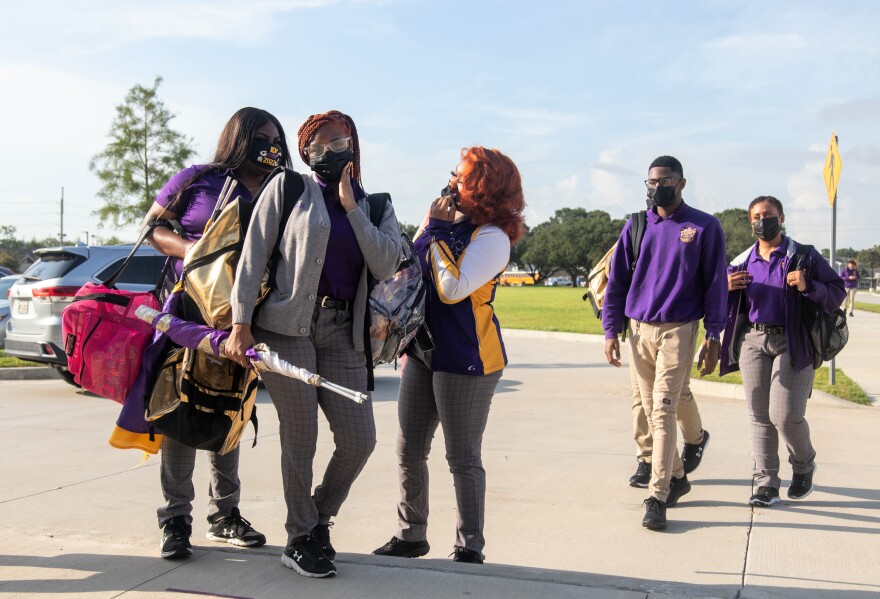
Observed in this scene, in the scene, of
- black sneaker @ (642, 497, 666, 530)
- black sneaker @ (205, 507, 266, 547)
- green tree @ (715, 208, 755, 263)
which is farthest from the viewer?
green tree @ (715, 208, 755, 263)

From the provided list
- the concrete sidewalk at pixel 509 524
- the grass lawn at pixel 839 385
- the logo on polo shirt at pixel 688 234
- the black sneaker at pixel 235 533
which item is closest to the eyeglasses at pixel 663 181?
the logo on polo shirt at pixel 688 234

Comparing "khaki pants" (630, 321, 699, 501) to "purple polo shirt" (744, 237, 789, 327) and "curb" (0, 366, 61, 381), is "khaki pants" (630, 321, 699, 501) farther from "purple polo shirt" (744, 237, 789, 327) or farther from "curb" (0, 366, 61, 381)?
"curb" (0, 366, 61, 381)

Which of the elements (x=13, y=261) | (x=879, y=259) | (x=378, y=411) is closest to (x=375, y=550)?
(x=378, y=411)

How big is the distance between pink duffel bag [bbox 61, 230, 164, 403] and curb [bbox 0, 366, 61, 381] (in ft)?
29.0

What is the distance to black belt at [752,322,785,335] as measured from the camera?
552 centimetres

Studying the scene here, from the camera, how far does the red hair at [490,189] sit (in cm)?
398

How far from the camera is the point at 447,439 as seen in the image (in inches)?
158

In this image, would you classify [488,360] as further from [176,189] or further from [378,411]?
[378,411]

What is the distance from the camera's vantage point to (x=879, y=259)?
126 meters

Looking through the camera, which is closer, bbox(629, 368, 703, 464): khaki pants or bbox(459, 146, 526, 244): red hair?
bbox(459, 146, 526, 244): red hair

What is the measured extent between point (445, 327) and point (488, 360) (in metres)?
0.26

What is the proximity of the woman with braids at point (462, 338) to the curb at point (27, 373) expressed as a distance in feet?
30.5

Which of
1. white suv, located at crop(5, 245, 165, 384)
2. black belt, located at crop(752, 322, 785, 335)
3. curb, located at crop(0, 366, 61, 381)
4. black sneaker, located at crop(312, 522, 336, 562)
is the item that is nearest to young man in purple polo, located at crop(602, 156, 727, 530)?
black belt, located at crop(752, 322, 785, 335)

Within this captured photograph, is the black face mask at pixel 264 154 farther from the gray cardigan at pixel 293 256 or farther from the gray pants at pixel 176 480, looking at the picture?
the gray pants at pixel 176 480
